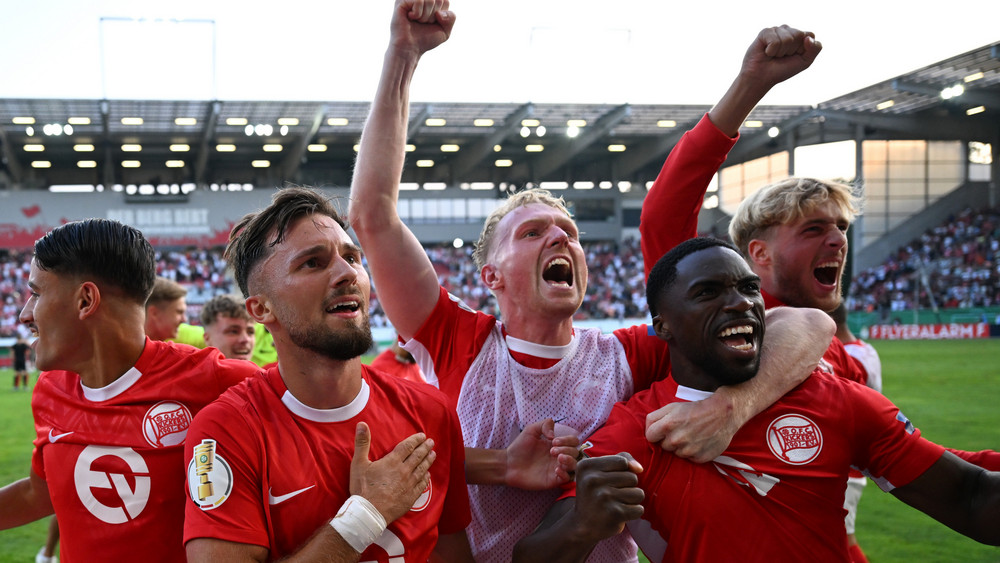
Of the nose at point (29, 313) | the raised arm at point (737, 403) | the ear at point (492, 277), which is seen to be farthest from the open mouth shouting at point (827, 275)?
the nose at point (29, 313)

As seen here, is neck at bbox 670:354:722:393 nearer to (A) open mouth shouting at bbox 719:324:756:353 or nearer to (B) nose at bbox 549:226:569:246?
(A) open mouth shouting at bbox 719:324:756:353

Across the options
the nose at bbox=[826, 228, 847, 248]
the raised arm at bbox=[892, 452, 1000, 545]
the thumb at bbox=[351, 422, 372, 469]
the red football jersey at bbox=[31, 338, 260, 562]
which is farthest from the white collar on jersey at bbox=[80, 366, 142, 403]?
the nose at bbox=[826, 228, 847, 248]

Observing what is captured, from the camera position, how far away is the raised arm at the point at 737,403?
2227mm

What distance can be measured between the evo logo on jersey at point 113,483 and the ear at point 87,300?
1.53 feet

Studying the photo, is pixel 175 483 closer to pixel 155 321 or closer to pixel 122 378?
pixel 122 378

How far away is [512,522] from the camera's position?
270 cm

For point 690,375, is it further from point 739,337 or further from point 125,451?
point 125,451

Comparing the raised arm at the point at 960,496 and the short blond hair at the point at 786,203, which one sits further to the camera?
the short blond hair at the point at 786,203

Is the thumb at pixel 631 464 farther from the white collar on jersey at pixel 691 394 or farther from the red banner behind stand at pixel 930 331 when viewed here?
the red banner behind stand at pixel 930 331

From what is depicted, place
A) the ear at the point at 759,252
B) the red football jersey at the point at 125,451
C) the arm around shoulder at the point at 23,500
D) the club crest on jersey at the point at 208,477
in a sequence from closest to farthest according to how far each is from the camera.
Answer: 1. the club crest on jersey at the point at 208,477
2. the red football jersey at the point at 125,451
3. the arm around shoulder at the point at 23,500
4. the ear at the point at 759,252

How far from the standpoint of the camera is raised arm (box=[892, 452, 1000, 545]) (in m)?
2.22

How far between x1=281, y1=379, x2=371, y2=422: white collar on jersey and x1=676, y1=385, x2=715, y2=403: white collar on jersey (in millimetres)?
1041

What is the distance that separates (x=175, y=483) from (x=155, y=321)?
393cm

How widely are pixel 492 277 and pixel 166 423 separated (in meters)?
1.35
